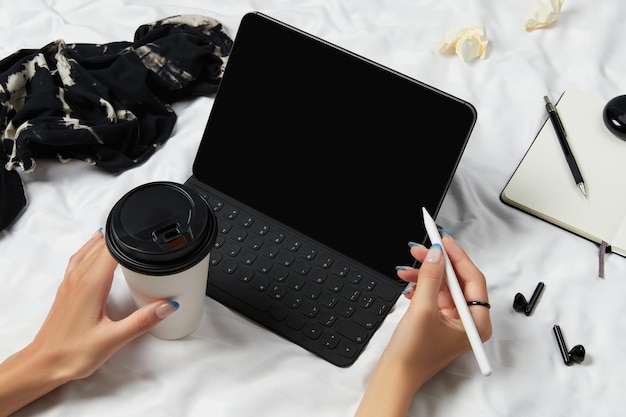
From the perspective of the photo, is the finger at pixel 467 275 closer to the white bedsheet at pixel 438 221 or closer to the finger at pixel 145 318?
the white bedsheet at pixel 438 221

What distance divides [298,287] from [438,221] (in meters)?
0.20

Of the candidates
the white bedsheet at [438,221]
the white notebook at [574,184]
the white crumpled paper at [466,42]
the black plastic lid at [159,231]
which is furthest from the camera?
the white crumpled paper at [466,42]

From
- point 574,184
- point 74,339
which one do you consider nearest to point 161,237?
point 74,339

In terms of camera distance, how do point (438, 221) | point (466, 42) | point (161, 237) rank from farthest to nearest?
1. point (466, 42)
2. point (438, 221)
3. point (161, 237)

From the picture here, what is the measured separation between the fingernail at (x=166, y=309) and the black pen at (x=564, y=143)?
1.69 feet

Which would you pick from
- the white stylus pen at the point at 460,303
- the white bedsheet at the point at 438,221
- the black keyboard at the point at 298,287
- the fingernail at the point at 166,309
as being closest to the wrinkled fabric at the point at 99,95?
the white bedsheet at the point at 438,221

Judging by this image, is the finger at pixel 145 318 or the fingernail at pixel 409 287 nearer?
the finger at pixel 145 318

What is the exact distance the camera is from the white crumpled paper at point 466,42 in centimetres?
97

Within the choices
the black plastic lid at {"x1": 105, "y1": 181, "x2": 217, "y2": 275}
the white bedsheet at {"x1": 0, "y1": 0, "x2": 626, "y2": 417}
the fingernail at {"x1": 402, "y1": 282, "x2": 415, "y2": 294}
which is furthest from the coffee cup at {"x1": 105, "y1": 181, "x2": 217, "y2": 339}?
the fingernail at {"x1": 402, "y1": 282, "x2": 415, "y2": 294}

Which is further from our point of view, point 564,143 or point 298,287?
point 564,143

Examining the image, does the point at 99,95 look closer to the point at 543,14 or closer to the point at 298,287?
the point at 298,287

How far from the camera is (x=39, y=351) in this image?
0.65 meters

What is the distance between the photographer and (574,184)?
855 mm

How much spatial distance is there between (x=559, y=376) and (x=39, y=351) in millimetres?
513
